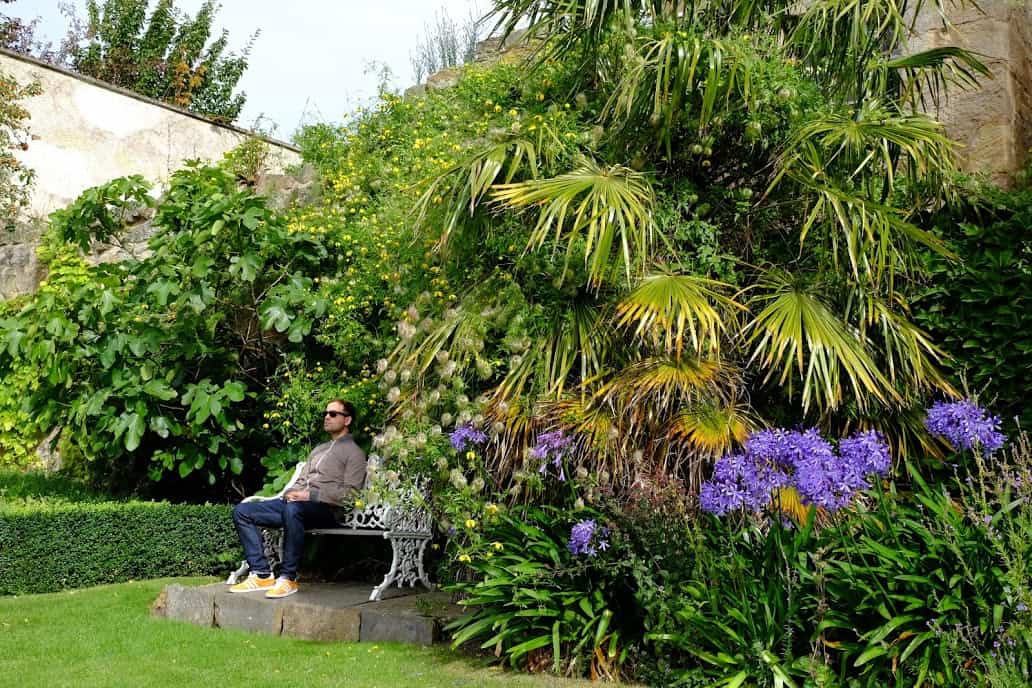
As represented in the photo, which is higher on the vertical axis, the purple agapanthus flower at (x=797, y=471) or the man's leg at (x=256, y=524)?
the purple agapanthus flower at (x=797, y=471)

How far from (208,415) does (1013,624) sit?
622 cm

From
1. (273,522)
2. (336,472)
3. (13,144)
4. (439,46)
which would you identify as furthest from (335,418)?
(439,46)

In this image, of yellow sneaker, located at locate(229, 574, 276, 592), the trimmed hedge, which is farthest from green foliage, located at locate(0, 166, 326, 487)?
yellow sneaker, located at locate(229, 574, 276, 592)

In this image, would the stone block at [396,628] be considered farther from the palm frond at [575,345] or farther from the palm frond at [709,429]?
the palm frond at [709,429]

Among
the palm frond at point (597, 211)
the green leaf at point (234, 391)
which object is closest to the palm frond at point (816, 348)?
the palm frond at point (597, 211)

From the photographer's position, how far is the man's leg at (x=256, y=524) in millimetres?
6602

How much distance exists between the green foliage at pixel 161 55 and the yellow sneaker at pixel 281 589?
13.8 meters

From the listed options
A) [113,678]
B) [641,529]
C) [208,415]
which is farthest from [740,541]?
[208,415]

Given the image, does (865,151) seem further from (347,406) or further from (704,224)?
(347,406)

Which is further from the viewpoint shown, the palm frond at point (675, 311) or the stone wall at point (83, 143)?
the stone wall at point (83, 143)

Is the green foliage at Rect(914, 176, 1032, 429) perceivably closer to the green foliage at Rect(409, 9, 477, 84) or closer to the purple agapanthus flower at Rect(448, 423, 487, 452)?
the purple agapanthus flower at Rect(448, 423, 487, 452)

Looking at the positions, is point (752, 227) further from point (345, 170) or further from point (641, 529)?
point (345, 170)

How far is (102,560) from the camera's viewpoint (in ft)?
24.4

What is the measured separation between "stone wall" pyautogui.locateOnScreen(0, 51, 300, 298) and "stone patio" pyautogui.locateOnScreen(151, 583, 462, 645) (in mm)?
7056
